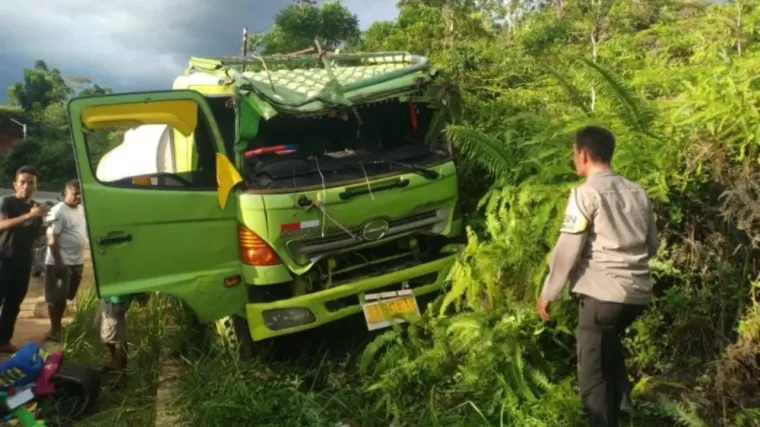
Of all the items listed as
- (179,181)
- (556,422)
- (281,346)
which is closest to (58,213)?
(179,181)

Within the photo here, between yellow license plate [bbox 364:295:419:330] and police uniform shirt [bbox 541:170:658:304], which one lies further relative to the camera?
yellow license plate [bbox 364:295:419:330]

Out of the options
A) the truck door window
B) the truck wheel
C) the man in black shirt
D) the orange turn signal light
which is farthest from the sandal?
the orange turn signal light

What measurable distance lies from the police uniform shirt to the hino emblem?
1.92 metres

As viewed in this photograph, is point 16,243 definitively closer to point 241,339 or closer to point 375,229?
point 241,339

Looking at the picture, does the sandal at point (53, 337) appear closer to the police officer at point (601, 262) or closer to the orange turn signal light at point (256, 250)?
the orange turn signal light at point (256, 250)

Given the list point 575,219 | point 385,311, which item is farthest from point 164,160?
point 575,219

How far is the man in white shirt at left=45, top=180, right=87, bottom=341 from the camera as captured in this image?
6289 mm

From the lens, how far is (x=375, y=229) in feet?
16.5

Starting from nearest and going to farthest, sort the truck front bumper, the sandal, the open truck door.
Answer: the open truck door
the truck front bumper
the sandal

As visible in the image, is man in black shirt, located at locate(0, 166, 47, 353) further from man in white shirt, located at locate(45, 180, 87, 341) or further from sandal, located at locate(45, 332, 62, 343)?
sandal, located at locate(45, 332, 62, 343)

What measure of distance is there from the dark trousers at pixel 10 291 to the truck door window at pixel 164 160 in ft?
4.14

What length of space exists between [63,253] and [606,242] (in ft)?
17.8

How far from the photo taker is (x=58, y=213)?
630 cm

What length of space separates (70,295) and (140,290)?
256 centimetres
